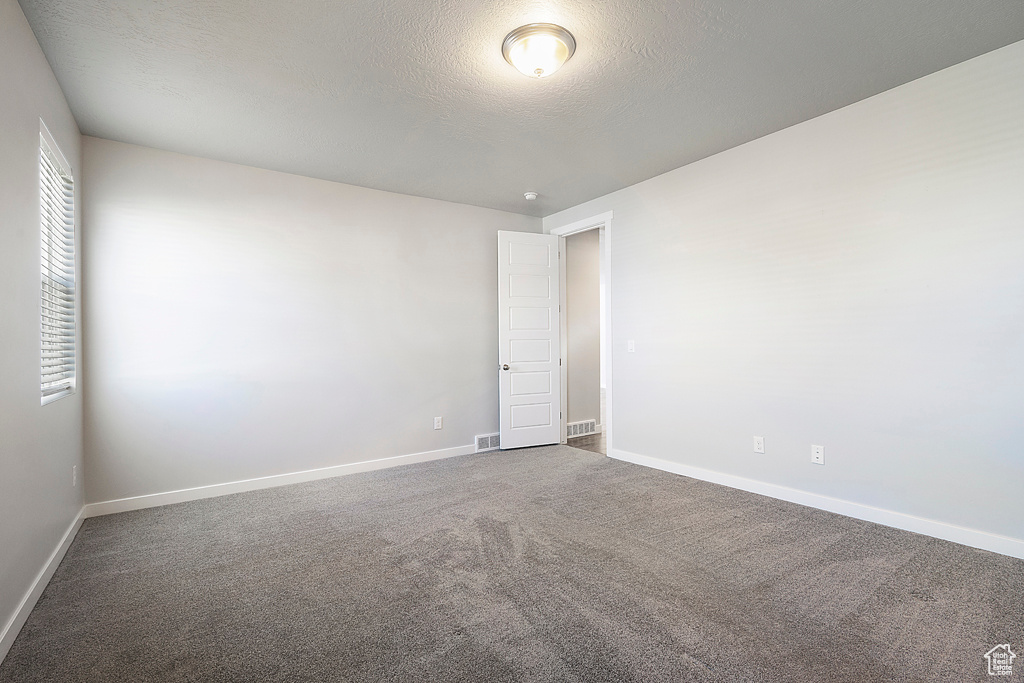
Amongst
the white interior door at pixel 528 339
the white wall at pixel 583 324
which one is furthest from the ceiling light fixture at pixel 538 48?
the white wall at pixel 583 324

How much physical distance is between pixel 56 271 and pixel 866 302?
4781 millimetres

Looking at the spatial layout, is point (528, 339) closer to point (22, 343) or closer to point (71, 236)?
point (71, 236)

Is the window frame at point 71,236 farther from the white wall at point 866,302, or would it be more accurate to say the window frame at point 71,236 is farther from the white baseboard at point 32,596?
the white wall at point 866,302

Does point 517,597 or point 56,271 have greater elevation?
point 56,271

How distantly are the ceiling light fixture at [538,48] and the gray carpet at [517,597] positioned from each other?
2.46 metres

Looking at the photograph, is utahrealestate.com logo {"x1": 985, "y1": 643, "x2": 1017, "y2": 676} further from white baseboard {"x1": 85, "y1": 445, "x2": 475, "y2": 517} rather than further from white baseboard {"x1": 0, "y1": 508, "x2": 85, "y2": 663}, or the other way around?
white baseboard {"x1": 85, "y1": 445, "x2": 475, "y2": 517}

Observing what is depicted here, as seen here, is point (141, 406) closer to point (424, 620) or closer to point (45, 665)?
point (45, 665)

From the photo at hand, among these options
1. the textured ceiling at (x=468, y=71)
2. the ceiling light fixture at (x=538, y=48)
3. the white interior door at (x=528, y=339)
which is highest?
the textured ceiling at (x=468, y=71)

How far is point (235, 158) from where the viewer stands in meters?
3.62

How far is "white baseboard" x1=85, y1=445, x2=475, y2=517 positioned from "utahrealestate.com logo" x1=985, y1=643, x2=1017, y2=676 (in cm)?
386

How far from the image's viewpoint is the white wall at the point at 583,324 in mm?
5578

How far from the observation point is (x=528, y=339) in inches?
200

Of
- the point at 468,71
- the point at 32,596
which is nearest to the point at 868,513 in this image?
the point at 468,71

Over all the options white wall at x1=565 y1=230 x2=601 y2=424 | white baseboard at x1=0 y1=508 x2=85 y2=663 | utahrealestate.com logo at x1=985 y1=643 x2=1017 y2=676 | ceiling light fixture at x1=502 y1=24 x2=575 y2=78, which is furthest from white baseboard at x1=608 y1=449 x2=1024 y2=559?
white baseboard at x1=0 y1=508 x2=85 y2=663
